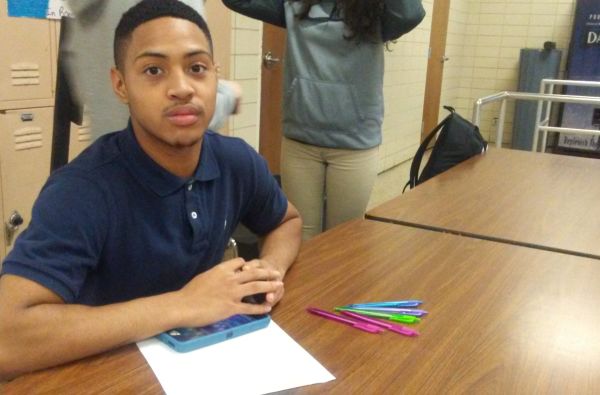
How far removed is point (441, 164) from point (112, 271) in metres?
1.67

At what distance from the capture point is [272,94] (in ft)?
11.5

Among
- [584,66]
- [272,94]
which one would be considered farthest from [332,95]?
[584,66]

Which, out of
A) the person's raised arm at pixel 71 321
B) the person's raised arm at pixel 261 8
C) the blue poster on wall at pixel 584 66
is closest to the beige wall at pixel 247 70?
the person's raised arm at pixel 261 8

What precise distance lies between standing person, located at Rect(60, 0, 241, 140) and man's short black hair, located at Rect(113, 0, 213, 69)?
0.38 feet

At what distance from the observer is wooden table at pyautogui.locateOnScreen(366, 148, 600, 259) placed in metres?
1.52

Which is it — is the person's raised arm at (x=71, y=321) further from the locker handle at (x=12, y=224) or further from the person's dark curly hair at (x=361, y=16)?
the locker handle at (x=12, y=224)

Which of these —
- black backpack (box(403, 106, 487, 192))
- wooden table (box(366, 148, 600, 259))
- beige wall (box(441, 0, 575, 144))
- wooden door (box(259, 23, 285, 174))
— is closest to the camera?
wooden table (box(366, 148, 600, 259))

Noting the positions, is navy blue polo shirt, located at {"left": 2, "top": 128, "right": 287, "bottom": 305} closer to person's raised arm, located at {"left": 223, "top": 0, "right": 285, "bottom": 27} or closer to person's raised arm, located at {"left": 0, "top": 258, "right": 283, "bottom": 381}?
person's raised arm, located at {"left": 0, "top": 258, "right": 283, "bottom": 381}

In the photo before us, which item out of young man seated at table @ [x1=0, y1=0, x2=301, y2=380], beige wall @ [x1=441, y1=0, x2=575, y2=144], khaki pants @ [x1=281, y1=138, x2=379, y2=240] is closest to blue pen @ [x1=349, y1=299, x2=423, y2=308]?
young man seated at table @ [x1=0, y1=0, x2=301, y2=380]

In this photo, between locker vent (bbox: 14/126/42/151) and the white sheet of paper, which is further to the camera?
locker vent (bbox: 14/126/42/151)

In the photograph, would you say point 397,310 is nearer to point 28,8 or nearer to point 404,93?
point 28,8

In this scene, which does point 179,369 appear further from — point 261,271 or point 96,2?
point 96,2

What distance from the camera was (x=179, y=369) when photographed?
2.63ft

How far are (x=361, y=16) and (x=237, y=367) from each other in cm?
134
